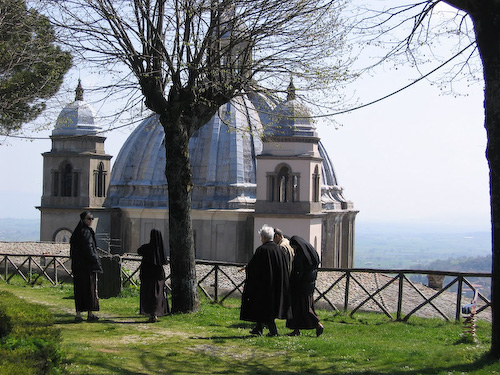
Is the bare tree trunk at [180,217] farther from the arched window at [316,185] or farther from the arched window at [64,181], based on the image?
the arched window at [64,181]

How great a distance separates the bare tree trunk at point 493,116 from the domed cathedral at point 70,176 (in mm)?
33328

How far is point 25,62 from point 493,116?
1040 centimetres

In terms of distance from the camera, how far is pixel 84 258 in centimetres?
1217

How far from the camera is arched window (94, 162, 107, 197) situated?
41.8 meters

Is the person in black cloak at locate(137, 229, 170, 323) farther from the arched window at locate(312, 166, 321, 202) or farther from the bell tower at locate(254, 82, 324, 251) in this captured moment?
the arched window at locate(312, 166, 321, 202)

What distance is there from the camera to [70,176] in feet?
138

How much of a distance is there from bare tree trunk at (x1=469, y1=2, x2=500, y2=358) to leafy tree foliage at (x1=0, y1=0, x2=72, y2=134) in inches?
316

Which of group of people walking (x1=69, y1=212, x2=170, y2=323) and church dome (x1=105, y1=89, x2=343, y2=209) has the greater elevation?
church dome (x1=105, y1=89, x2=343, y2=209)

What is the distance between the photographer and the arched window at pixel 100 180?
41.8m

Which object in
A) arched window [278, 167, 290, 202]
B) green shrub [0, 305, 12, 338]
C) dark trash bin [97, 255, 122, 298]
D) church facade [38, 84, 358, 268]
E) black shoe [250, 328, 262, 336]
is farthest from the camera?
arched window [278, 167, 290, 202]

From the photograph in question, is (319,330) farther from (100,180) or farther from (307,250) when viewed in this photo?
(100,180)

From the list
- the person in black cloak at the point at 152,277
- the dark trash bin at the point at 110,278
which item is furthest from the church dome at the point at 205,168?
the person in black cloak at the point at 152,277

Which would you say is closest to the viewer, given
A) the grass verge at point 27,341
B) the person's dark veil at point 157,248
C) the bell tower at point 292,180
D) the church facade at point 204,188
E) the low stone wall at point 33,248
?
the grass verge at point 27,341

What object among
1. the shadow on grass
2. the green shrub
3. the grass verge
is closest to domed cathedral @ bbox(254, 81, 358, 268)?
the grass verge
